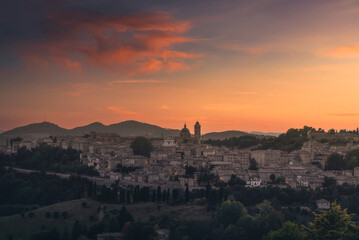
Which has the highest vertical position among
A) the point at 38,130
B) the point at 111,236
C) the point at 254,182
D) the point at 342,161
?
the point at 38,130

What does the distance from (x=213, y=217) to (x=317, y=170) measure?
1058cm

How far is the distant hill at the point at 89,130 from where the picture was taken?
8664 centimetres

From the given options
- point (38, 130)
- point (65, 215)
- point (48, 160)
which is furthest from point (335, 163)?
point (38, 130)

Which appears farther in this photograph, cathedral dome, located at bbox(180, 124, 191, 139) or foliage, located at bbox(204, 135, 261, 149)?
cathedral dome, located at bbox(180, 124, 191, 139)

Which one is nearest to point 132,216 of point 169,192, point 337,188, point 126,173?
point 169,192

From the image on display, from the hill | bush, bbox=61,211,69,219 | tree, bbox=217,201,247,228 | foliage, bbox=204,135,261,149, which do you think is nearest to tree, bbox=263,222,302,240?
tree, bbox=217,201,247,228

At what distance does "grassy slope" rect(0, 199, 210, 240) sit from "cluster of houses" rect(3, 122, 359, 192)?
296 cm

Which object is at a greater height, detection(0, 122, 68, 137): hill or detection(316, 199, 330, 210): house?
detection(0, 122, 68, 137): hill

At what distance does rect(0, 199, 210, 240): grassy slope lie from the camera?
2887 centimetres

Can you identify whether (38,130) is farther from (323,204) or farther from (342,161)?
(323,204)

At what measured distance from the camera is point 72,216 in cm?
3050

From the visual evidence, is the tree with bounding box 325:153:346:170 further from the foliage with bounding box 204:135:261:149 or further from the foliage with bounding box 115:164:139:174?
the foliage with bounding box 115:164:139:174

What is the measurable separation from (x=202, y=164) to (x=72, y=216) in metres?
10.1

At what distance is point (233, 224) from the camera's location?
88.2ft
